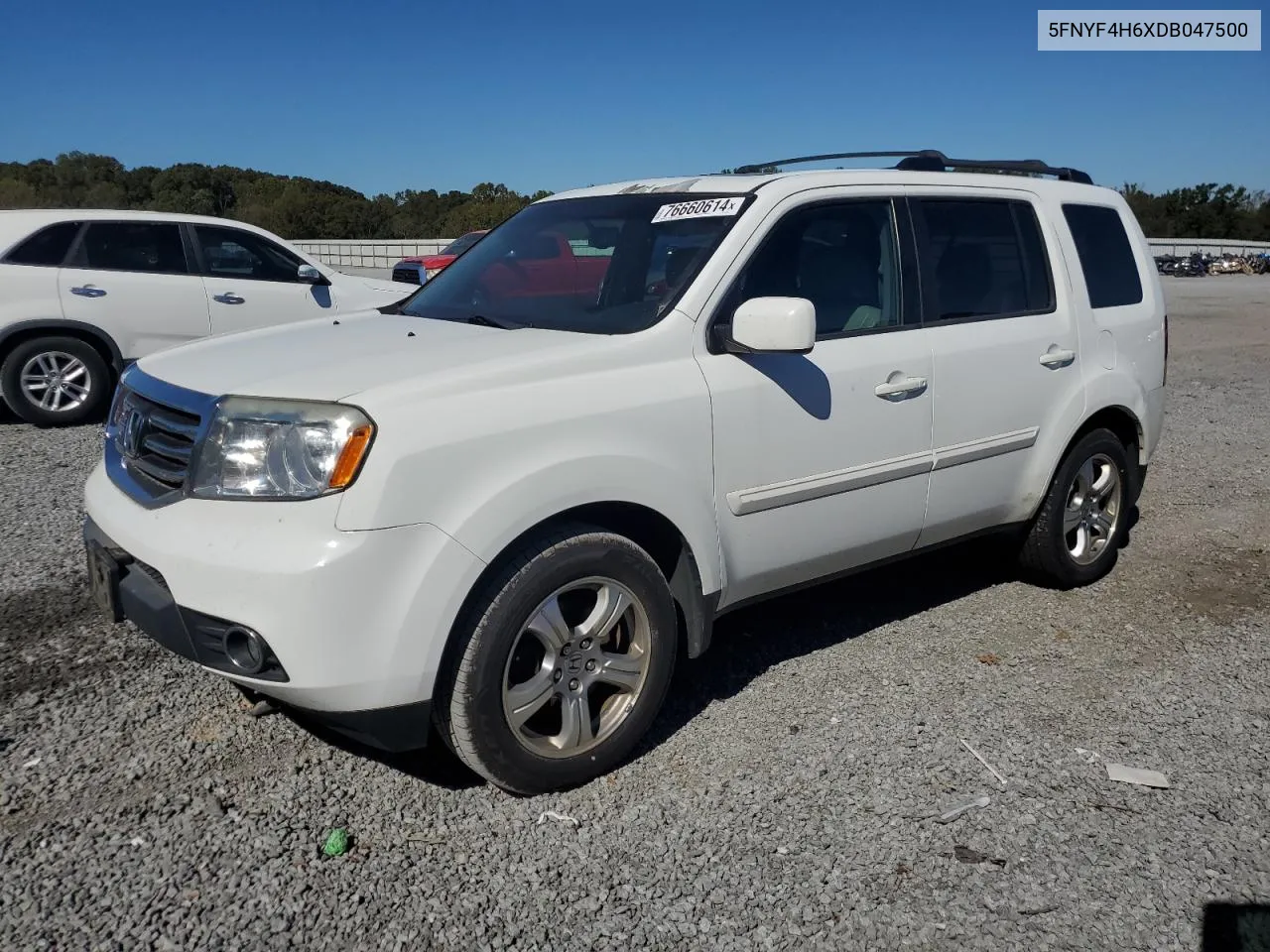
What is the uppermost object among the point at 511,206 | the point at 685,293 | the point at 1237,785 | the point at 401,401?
the point at 511,206

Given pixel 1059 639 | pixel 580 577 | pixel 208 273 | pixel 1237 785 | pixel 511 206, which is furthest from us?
pixel 511 206

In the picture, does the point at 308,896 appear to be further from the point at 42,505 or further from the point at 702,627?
the point at 42,505

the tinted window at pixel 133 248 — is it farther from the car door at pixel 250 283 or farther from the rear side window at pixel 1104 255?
the rear side window at pixel 1104 255

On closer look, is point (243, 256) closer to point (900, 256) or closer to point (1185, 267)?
point (900, 256)

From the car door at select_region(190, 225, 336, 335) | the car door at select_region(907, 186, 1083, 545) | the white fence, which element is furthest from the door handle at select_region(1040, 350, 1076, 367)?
the white fence

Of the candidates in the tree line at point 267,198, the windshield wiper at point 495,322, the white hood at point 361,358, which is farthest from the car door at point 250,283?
the tree line at point 267,198

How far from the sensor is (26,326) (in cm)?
834

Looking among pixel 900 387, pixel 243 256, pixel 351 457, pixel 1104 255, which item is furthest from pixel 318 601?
pixel 243 256

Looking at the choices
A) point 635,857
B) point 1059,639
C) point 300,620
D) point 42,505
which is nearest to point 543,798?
point 635,857

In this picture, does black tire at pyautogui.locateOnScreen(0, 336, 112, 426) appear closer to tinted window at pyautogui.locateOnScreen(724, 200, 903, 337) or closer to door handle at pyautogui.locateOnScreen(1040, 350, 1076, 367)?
tinted window at pyautogui.locateOnScreen(724, 200, 903, 337)

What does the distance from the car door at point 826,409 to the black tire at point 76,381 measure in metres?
6.93

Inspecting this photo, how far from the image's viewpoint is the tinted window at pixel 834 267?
3719mm

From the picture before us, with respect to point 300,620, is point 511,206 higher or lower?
higher

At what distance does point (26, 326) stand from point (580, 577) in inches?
282
